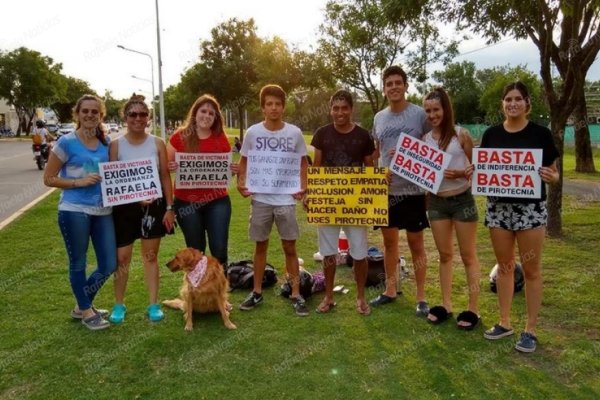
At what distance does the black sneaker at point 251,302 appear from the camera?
5352 millimetres

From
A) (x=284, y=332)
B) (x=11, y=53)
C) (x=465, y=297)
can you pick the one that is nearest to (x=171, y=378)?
(x=284, y=332)

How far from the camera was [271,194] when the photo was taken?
Answer: 5133 millimetres

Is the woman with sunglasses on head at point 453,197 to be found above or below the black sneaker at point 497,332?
above

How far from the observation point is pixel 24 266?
704 cm

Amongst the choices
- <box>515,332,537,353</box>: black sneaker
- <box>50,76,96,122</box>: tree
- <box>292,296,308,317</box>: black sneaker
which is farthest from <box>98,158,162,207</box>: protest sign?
<box>50,76,96,122</box>: tree

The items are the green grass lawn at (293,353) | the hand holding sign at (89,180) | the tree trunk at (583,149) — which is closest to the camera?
the green grass lawn at (293,353)

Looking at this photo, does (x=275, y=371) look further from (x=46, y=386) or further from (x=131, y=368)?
(x=46, y=386)

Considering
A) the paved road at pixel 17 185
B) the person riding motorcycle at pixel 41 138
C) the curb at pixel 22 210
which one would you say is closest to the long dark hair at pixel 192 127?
the curb at pixel 22 210

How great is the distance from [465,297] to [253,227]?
8.66 ft

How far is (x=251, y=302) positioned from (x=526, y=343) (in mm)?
2801

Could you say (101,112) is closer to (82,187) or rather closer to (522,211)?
(82,187)

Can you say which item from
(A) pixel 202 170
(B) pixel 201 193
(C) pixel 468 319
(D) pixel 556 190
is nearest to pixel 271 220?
(B) pixel 201 193

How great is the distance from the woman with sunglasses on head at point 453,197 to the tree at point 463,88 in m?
51.4

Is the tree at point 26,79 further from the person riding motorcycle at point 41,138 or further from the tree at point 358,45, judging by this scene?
the tree at point 358,45
